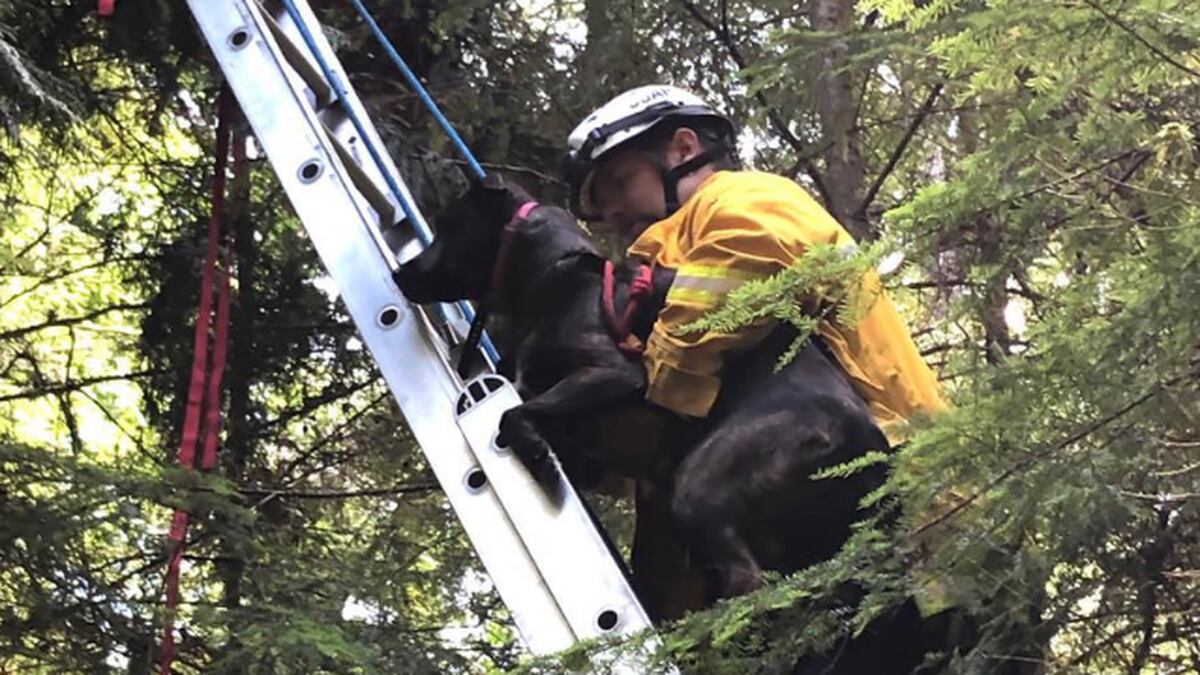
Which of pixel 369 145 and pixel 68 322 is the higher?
pixel 68 322

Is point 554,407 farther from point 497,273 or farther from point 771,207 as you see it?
point 771,207

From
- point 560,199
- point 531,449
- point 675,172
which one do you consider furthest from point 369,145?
point 560,199

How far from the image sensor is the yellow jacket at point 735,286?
3031 mm

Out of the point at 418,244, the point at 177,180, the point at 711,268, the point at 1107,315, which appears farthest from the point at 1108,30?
the point at 177,180

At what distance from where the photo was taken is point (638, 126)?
355cm

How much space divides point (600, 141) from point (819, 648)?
4.56 feet

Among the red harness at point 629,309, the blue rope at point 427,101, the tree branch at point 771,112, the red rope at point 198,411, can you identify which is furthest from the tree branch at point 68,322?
the red harness at point 629,309

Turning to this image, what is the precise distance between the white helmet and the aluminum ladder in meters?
0.44

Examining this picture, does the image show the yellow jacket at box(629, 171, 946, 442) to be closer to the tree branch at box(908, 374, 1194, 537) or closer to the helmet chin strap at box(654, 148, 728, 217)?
the helmet chin strap at box(654, 148, 728, 217)

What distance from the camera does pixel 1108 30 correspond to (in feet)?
7.95

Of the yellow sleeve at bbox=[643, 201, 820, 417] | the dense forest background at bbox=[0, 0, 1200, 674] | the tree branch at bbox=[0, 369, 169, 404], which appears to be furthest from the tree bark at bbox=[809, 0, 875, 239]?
the tree branch at bbox=[0, 369, 169, 404]

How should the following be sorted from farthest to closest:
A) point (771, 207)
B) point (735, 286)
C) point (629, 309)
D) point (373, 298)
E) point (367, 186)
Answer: point (367, 186) → point (373, 298) → point (629, 309) → point (771, 207) → point (735, 286)

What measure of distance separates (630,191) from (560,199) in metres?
1.99

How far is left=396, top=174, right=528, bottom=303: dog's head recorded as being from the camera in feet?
11.2
